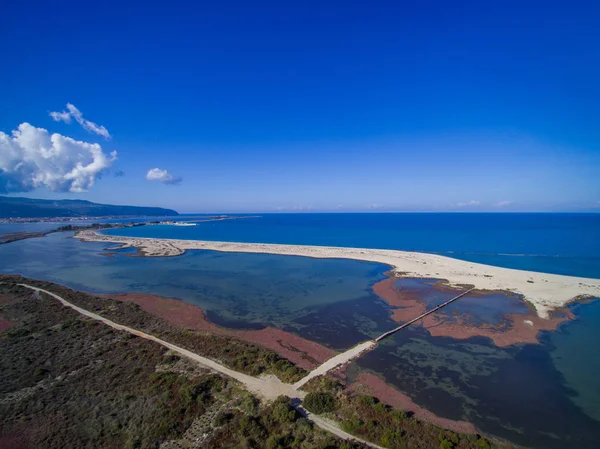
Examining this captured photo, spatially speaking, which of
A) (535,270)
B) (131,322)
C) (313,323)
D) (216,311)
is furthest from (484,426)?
(535,270)

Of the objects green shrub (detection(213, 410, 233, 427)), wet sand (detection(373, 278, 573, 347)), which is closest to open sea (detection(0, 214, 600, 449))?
wet sand (detection(373, 278, 573, 347))

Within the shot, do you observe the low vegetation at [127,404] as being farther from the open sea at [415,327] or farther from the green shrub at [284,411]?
the open sea at [415,327]

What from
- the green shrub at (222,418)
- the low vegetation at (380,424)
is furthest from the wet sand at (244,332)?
the green shrub at (222,418)

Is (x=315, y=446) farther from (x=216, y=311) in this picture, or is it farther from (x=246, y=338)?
(x=216, y=311)

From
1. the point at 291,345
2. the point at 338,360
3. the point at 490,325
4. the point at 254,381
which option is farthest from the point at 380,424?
the point at 490,325

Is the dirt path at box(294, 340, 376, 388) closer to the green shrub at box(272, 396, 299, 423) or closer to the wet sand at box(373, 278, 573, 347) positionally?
the green shrub at box(272, 396, 299, 423)
